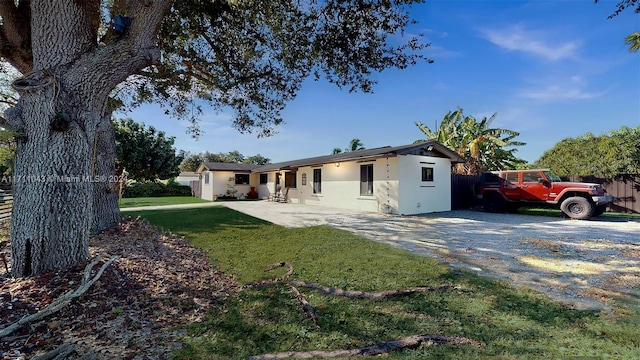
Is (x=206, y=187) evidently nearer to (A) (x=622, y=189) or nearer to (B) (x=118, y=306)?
(B) (x=118, y=306)

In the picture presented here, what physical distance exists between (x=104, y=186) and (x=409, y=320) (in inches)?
322

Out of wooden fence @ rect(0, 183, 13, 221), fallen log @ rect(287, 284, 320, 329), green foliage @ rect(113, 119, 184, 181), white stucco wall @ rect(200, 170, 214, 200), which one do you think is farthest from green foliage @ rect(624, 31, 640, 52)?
white stucco wall @ rect(200, 170, 214, 200)

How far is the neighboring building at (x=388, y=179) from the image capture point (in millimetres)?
12203

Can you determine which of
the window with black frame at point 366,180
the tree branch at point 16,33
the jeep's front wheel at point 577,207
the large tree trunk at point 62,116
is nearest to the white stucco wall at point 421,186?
the window with black frame at point 366,180

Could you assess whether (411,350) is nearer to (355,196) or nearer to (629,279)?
(629,279)

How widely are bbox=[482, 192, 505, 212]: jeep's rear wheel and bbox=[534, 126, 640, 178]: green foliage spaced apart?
5.00 meters

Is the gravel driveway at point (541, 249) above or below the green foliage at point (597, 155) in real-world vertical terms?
below

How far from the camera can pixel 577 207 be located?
10.6 metres

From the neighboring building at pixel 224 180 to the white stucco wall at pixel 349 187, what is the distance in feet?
23.2

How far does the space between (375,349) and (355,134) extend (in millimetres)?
28110

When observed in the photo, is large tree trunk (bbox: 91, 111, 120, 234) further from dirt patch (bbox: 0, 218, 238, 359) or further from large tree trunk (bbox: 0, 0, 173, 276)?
large tree trunk (bbox: 0, 0, 173, 276)

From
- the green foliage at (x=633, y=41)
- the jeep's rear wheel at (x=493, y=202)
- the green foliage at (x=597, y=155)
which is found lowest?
the jeep's rear wheel at (x=493, y=202)

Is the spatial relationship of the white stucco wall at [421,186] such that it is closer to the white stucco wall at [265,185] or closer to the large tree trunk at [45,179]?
the large tree trunk at [45,179]

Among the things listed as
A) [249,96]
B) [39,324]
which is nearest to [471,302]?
[39,324]
